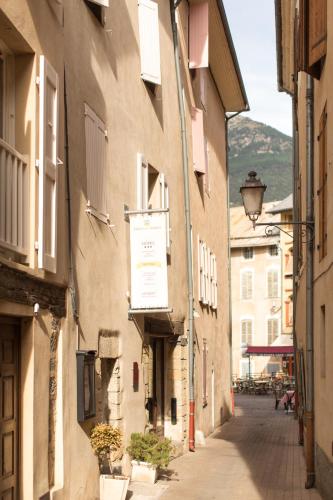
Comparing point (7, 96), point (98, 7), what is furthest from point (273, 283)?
point (7, 96)

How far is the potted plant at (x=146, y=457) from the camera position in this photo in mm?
10648

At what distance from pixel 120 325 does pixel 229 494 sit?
105 inches

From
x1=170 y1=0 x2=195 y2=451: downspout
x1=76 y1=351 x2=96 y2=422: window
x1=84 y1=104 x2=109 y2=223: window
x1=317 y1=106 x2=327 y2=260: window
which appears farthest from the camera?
x1=170 y1=0 x2=195 y2=451: downspout

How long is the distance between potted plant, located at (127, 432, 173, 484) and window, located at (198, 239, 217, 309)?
745 centimetres

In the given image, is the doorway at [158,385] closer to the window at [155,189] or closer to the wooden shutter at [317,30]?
the window at [155,189]

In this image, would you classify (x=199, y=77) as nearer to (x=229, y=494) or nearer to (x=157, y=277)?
(x=157, y=277)

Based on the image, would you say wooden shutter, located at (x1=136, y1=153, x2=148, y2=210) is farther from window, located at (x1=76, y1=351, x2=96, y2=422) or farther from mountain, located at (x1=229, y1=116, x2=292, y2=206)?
mountain, located at (x1=229, y1=116, x2=292, y2=206)

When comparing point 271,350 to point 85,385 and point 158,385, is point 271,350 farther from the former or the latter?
point 85,385

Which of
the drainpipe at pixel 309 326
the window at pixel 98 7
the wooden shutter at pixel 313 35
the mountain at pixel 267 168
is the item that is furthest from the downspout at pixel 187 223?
the mountain at pixel 267 168

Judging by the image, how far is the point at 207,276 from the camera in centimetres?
1925

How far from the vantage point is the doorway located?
1405cm

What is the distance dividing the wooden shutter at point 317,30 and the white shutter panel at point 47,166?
382cm

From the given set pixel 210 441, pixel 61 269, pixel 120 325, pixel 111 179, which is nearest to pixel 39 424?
pixel 61 269

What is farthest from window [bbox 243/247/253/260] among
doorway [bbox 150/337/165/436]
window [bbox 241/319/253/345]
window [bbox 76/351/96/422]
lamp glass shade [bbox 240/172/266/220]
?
window [bbox 76/351/96/422]
